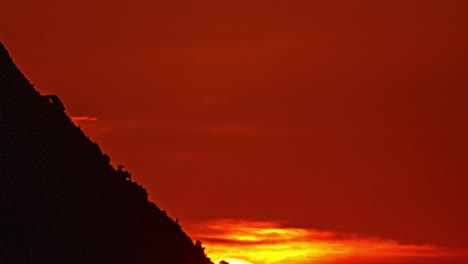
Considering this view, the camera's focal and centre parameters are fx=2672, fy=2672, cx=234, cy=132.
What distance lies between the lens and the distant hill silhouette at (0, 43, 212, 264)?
113 m

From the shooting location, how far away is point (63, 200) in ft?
381

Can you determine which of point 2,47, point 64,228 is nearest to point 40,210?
point 64,228

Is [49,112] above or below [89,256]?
above

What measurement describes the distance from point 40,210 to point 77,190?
3676 millimetres

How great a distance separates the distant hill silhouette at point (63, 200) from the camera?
11288cm

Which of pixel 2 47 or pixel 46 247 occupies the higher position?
pixel 2 47

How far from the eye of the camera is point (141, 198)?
122000 millimetres

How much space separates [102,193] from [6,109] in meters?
6.41

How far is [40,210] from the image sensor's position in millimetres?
114312

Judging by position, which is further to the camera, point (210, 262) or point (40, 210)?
point (210, 262)

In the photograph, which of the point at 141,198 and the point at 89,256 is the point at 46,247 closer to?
the point at 89,256

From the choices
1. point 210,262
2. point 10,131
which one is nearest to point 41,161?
point 10,131

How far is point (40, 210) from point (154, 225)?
8359 millimetres

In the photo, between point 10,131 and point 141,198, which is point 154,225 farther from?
point 10,131
